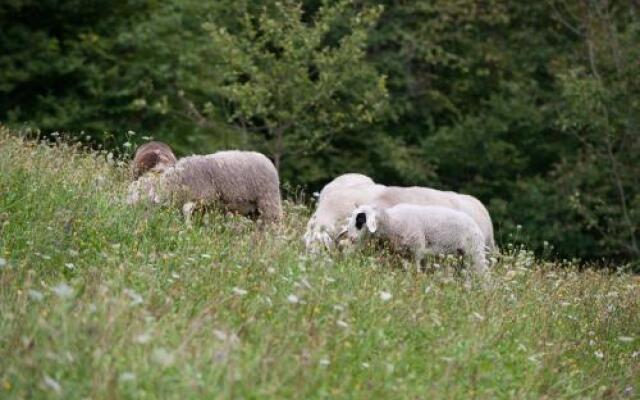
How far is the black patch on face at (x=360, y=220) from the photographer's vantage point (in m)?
10.4

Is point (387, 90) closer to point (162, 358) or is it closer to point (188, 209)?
point (188, 209)

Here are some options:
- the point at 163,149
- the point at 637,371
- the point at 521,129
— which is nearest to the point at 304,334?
the point at 637,371

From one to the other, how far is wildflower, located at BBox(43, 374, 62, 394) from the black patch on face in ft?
17.3

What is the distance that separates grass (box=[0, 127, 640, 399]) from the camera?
5.72 m

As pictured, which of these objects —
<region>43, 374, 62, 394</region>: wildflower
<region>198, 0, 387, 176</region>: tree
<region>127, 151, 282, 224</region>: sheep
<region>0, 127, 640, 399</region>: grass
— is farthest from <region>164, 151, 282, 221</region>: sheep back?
<region>198, 0, 387, 176</region>: tree

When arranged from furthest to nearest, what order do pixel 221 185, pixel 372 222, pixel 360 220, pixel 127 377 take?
pixel 221 185, pixel 360 220, pixel 372 222, pixel 127 377

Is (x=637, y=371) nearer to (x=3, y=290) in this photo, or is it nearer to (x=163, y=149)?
(x=3, y=290)

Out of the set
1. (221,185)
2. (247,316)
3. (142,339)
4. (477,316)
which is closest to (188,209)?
(221,185)

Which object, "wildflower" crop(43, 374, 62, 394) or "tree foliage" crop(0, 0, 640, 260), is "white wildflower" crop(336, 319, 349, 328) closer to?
"wildflower" crop(43, 374, 62, 394)

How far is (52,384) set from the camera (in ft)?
16.6

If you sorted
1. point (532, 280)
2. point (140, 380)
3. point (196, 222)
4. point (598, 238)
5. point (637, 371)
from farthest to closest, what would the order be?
point (598, 238), point (196, 222), point (532, 280), point (637, 371), point (140, 380)

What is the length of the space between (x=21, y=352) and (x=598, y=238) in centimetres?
2505

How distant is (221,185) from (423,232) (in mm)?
2317

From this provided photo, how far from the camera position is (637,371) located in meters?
8.64
